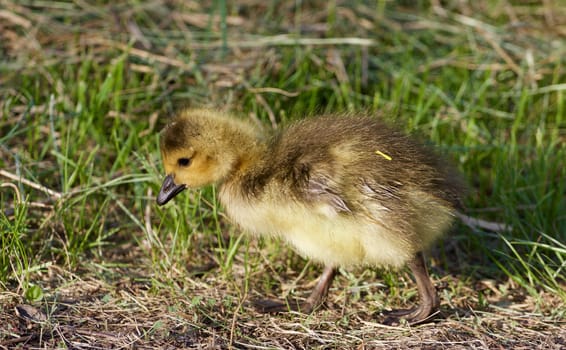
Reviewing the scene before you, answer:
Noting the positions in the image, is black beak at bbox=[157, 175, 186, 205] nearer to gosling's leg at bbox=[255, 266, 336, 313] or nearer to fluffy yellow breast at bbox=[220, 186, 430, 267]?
fluffy yellow breast at bbox=[220, 186, 430, 267]

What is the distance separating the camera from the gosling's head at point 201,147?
254 cm

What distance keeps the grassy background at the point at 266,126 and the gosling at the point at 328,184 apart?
0.25 meters

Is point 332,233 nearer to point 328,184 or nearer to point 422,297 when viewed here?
point 328,184

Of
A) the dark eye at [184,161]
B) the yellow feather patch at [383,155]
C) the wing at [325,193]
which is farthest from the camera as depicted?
the dark eye at [184,161]

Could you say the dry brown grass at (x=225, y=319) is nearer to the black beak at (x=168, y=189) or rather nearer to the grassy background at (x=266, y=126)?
Result: the grassy background at (x=266, y=126)

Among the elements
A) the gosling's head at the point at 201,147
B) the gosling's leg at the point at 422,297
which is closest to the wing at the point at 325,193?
the gosling's head at the point at 201,147

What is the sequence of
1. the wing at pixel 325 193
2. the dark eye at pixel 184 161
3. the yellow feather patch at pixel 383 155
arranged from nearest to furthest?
the wing at pixel 325 193 → the yellow feather patch at pixel 383 155 → the dark eye at pixel 184 161

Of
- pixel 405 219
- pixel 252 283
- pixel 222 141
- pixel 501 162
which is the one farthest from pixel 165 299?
pixel 501 162

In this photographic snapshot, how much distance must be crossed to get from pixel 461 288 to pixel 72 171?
5.27 ft

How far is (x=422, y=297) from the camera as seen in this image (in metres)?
2.64

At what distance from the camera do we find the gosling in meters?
2.38

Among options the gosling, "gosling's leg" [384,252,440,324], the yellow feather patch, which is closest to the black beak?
the gosling

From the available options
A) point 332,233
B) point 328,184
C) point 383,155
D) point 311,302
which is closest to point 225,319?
point 311,302

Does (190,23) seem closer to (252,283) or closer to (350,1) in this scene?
(350,1)
